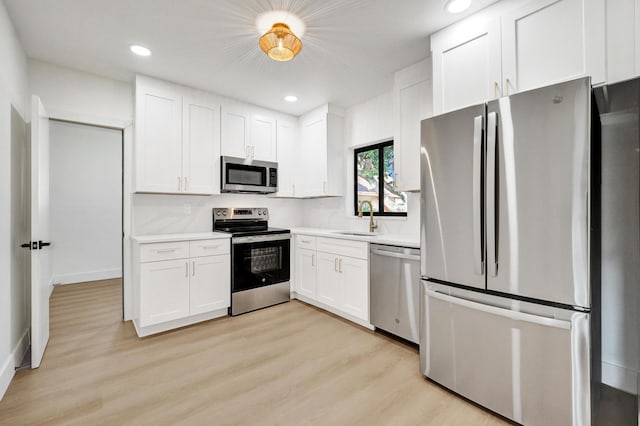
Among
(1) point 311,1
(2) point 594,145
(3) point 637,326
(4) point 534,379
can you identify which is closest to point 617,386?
(3) point 637,326

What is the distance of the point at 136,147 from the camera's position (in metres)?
3.04

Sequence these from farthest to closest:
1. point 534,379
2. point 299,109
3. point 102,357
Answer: point 299,109, point 102,357, point 534,379

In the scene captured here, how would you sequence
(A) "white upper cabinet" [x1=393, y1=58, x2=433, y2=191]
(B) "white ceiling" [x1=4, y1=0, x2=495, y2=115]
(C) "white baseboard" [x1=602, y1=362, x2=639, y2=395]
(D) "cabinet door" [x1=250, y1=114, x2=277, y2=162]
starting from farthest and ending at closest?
(D) "cabinet door" [x1=250, y1=114, x2=277, y2=162], (A) "white upper cabinet" [x1=393, y1=58, x2=433, y2=191], (B) "white ceiling" [x1=4, y1=0, x2=495, y2=115], (C) "white baseboard" [x1=602, y1=362, x2=639, y2=395]

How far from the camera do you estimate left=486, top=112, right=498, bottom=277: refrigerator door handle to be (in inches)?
67.2

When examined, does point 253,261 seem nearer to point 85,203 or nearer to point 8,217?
point 8,217

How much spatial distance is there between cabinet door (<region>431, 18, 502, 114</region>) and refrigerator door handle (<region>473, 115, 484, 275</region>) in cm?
43

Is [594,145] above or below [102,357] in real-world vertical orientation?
above

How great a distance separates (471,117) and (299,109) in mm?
2748

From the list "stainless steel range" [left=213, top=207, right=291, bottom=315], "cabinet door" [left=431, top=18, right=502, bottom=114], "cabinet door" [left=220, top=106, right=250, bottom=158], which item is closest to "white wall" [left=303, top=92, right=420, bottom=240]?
"stainless steel range" [left=213, top=207, right=291, bottom=315]

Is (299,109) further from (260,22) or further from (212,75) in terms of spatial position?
(260,22)

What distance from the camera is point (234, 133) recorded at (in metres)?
3.73

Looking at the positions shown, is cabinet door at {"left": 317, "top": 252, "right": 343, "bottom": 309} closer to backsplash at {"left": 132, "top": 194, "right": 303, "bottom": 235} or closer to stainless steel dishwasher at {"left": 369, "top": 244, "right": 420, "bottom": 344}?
stainless steel dishwasher at {"left": 369, "top": 244, "right": 420, "bottom": 344}

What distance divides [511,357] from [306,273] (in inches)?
95.6

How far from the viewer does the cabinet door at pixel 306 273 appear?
11.8 feet
